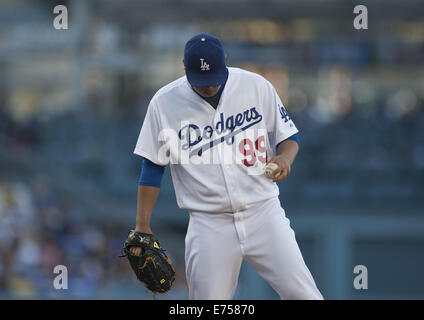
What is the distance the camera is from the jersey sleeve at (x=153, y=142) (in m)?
2.82

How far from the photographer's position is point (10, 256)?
7.23 metres

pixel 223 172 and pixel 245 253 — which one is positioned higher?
pixel 223 172

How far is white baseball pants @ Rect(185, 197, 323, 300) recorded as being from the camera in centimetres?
273

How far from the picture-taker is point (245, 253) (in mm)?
2775

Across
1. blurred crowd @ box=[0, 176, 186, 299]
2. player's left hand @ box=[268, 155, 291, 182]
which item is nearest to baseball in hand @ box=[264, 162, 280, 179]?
player's left hand @ box=[268, 155, 291, 182]

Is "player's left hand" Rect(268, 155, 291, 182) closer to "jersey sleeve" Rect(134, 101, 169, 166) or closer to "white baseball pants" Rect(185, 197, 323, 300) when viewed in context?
"white baseball pants" Rect(185, 197, 323, 300)

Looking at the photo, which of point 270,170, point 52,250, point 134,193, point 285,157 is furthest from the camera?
point 134,193

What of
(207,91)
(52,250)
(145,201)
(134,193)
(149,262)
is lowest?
(52,250)

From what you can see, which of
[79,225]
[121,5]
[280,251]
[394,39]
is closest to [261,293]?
[79,225]

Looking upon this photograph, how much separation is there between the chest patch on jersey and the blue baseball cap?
18 centimetres

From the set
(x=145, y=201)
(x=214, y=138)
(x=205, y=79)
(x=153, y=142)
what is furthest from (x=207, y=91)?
(x=145, y=201)

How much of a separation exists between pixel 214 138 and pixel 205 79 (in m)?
0.25

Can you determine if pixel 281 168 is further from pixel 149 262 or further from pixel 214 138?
pixel 149 262
